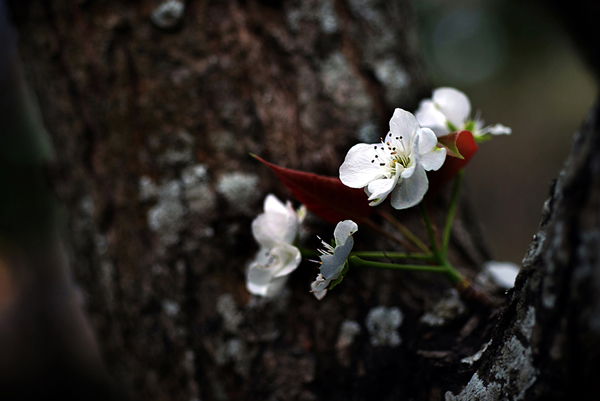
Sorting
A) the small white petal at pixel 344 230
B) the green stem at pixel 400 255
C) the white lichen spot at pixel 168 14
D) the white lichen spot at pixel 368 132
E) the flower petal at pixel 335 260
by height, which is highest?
the white lichen spot at pixel 168 14

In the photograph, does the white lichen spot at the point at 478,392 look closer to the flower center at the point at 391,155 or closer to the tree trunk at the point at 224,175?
the tree trunk at the point at 224,175

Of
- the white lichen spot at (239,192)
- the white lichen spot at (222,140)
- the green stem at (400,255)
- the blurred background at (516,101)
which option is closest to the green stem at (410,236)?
the green stem at (400,255)

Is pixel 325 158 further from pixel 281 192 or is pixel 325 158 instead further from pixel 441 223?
pixel 441 223

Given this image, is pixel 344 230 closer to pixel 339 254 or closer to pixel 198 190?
pixel 339 254

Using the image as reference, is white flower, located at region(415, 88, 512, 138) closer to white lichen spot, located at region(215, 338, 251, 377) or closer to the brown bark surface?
the brown bark surface

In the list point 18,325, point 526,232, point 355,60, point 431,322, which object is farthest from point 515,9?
point 18,325

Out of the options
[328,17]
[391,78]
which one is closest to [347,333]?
[391,78]

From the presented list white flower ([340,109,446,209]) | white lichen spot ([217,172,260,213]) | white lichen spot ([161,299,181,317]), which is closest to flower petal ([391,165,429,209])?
white flower ([340,109,446,209])
